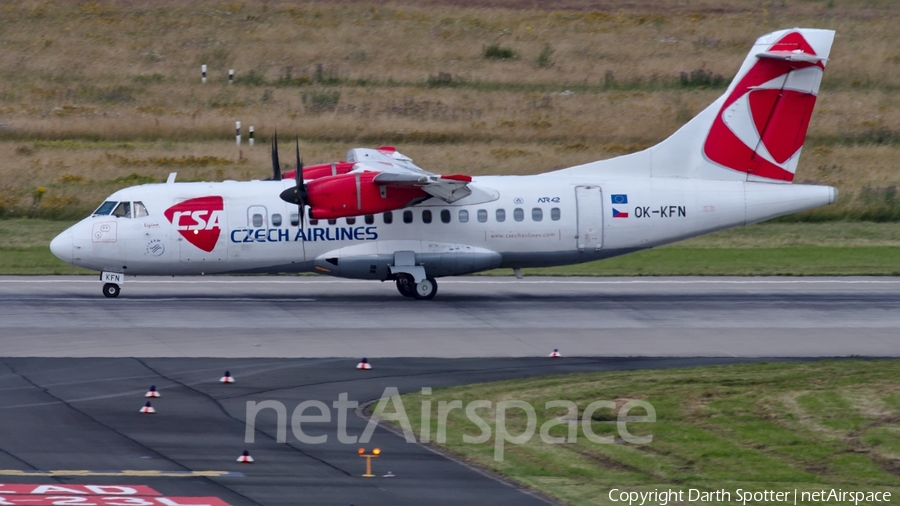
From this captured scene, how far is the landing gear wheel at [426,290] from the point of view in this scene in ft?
86.5

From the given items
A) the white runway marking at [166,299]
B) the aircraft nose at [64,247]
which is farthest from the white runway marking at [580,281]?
the aircraft nose at [64,247]

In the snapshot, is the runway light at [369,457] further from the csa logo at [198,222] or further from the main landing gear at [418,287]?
the csa logo at [198,222]

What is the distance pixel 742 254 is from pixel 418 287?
12.6m

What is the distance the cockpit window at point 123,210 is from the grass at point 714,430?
11.8 m

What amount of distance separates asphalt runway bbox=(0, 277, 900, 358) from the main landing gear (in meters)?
0.24

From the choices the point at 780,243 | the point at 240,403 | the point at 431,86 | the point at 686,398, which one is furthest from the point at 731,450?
the point at 431,86

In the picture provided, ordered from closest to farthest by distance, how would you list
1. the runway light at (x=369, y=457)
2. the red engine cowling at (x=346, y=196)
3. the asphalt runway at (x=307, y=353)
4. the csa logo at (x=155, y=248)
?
the asphalt runway at (x=307, y=353) < the runway light at (x=369, y=457) < the red engine cowling at (x=346, y=196) < the csa logo at (x=155, y=248)

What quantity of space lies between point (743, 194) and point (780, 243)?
10205mm

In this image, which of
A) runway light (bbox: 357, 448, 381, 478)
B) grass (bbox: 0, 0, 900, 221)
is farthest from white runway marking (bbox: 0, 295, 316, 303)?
grass (bbox: 0, 0, 900, 221)

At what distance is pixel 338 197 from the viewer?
24656 mm

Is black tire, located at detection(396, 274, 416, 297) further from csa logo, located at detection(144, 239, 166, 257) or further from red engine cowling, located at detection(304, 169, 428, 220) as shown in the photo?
csa logo, located at detection(144, 239, 166, 257)

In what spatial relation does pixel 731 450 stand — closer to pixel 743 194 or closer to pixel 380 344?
pixel 380 344

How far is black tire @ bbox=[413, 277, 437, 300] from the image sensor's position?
26375 mm

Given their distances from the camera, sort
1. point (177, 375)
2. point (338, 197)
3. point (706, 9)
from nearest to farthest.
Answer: point (177, 375)
point (338, 197)
point (706, 9)
